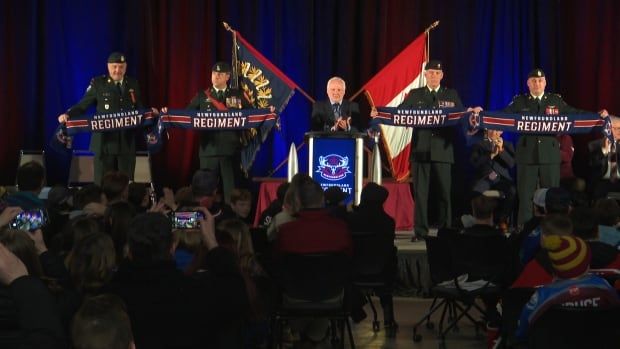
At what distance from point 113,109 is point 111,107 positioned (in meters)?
0.04

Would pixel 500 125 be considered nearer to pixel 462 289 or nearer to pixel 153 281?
pixel 462 289

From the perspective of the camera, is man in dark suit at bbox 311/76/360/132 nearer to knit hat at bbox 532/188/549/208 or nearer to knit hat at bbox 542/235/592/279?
knit hat at bbox 532/188/549/208

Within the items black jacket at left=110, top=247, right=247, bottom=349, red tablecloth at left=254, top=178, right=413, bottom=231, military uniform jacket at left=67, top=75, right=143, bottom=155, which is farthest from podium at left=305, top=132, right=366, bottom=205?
black jacket at left=110, top=247, right=247, bottom=349

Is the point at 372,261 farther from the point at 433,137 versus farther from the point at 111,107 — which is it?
the point at 111,107

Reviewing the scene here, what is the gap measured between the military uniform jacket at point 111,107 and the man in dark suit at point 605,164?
5.29 m

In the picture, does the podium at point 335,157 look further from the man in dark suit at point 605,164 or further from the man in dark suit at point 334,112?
the man in dark suit at point 605,164

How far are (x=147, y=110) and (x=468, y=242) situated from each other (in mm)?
4698

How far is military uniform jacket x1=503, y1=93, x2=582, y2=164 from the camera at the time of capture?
1068 cm

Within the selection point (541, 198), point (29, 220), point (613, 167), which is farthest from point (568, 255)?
point (613, 167)

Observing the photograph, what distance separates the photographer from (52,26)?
13.3m

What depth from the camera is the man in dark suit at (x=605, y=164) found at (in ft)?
39.1

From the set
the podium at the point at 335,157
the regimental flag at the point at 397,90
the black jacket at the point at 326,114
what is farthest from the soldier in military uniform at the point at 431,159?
the regimental flag at the point at 397,90

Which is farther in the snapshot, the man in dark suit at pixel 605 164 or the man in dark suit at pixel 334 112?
the man in dark suit at pixel 605 164

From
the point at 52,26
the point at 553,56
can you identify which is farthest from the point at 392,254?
the point at 52,26
